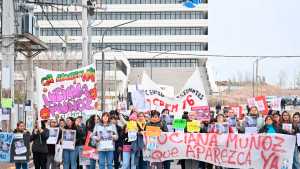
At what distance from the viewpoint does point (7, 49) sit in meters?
18.0

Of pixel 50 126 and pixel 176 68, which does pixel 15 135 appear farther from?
pixel 176 68

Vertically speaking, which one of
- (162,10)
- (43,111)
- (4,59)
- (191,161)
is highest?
(162,10)

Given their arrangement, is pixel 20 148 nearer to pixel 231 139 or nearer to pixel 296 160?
pixel 231 139

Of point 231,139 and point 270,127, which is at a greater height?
point 270,127

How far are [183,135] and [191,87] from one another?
423 centimetres

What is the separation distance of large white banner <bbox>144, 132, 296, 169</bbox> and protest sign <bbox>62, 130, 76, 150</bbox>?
70.3 inches

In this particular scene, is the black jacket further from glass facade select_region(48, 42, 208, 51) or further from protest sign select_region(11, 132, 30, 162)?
glass facade select_region(48, 42, 208, 51)

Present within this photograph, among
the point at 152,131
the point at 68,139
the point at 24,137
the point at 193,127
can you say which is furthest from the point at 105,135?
the point at 193,127

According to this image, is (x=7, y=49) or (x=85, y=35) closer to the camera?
(x=7, y=49)

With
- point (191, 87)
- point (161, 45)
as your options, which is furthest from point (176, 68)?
point (191, 87)

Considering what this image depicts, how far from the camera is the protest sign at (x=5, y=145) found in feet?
50.5

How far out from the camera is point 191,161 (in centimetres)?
1608

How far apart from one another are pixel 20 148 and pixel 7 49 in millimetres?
3870

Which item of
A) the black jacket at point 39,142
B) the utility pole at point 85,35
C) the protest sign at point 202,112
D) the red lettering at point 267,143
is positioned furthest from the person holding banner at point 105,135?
the utility pole at point 85,35
